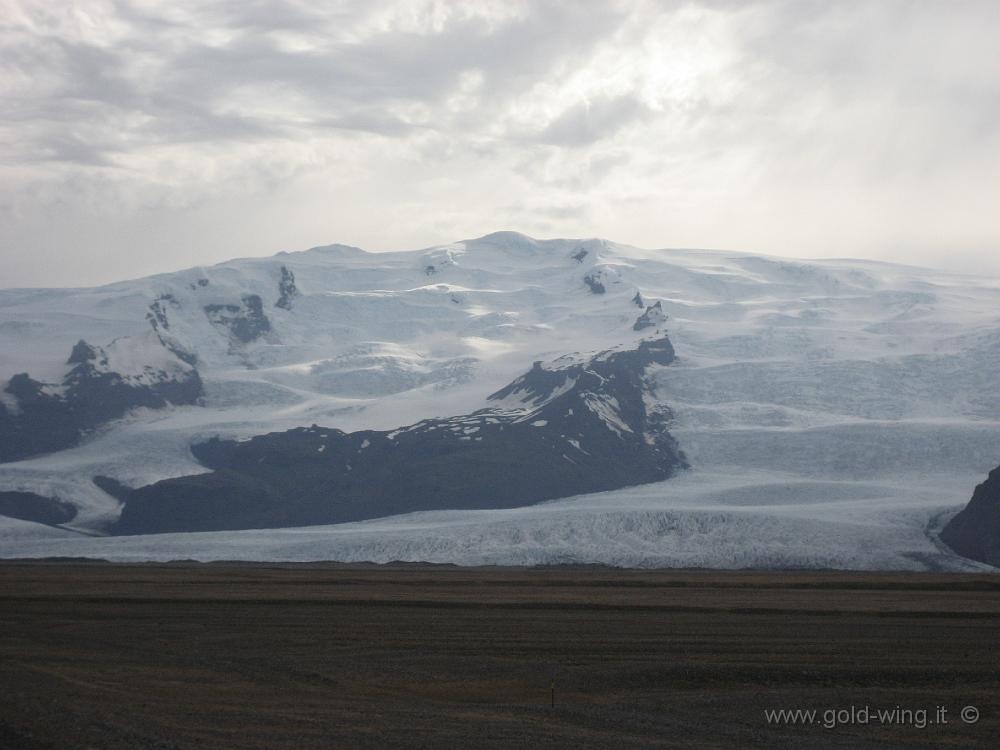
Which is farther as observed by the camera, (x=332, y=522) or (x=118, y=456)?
(x=118, y=456)

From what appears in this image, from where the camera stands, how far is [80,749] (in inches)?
758

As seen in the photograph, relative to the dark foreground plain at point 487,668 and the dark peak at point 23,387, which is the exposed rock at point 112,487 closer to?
the dark peak at point 23,387

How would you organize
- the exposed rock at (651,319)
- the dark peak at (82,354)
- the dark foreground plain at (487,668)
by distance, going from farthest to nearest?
the exposed rock at (651,319), the dark peak at (82,354), the dark foreground plain at (487,668)

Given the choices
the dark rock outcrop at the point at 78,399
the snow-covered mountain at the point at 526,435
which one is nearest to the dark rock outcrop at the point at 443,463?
the snow-covered mountain at the point at 526,435

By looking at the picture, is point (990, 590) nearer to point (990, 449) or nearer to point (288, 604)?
point (288, 604)

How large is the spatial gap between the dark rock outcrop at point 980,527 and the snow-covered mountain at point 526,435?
183 centimetres

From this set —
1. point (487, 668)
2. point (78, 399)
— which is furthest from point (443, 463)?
point (487, 668)

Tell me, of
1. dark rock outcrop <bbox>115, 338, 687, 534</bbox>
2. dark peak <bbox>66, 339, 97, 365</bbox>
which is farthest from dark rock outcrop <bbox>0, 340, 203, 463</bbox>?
dark rock outcrop <bbox>115, 338, 687, 534</bbox>

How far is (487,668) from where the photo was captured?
3203 centimetres

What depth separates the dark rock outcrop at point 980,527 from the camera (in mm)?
92750

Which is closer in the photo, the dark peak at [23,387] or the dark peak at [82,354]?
the dark peak at [23,387]

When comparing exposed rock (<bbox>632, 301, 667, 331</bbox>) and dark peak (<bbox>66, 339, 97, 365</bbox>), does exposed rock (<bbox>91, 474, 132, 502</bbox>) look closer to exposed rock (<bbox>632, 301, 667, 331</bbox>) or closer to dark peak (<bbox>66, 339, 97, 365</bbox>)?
dark peak (<bbox>66, 339, 97, 365</bbox>)

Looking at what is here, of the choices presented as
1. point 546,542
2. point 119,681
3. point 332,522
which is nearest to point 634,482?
point 332,522

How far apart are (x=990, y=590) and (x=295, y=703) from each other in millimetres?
46953
